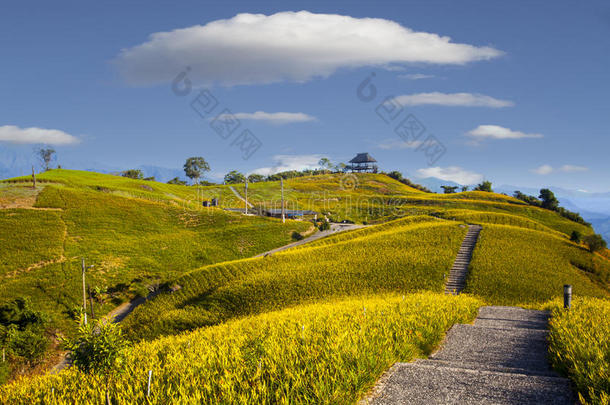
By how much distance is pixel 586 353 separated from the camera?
36.9 ft

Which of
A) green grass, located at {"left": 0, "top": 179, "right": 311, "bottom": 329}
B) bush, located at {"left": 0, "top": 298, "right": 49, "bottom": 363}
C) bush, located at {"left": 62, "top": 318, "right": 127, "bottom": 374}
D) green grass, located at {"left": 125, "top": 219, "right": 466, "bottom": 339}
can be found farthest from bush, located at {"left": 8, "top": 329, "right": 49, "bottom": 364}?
bush, located at {"left": 62, "top": 318, "right": 127, "bottom": 374}

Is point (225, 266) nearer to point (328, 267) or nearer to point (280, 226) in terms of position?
point (328, 267)

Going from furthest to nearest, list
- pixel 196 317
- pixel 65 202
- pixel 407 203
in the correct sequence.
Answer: pixel 407 203 < pixel 65 202 < pixel 196 317

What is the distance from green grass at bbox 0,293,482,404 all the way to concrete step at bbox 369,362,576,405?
0.93m

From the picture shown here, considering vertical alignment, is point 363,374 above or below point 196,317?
above

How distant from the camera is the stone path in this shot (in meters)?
9.80

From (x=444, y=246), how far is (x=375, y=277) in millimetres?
12264

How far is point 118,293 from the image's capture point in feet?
169

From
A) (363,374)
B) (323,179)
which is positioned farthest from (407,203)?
(363,374)

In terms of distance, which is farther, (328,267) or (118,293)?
(118,293)

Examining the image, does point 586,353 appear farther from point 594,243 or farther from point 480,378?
point 594,243

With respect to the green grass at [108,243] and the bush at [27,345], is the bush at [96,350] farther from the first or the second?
the green grass at [108,243]

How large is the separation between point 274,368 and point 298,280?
81.2 feet

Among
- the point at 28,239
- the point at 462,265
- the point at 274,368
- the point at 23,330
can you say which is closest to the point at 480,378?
the point at 274,368
